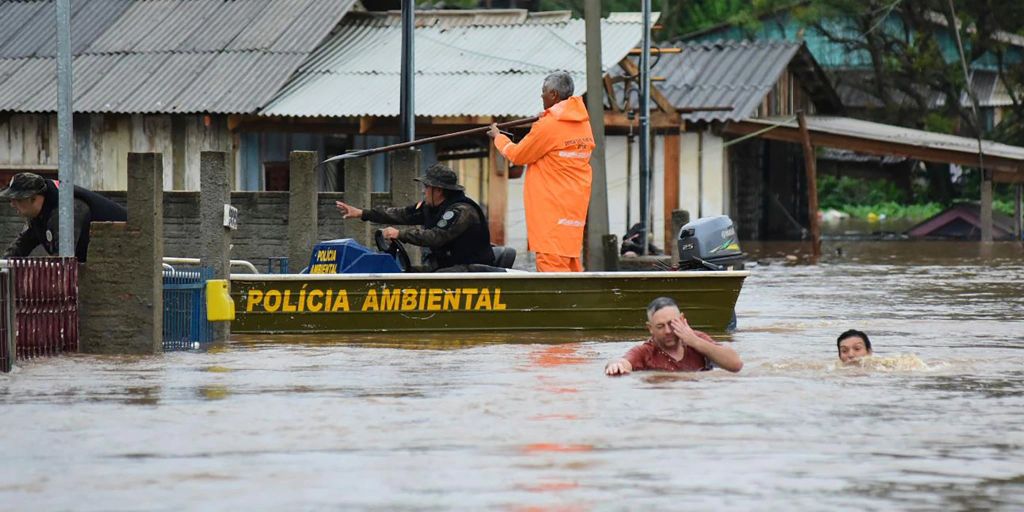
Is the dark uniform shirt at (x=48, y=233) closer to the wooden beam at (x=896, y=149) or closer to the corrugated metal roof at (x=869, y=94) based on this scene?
the wooden beam at (x=896, y=149)

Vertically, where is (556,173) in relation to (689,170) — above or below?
below

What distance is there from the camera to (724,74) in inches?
1658

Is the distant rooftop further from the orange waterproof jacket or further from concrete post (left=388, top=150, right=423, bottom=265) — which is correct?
the orange waterproof jacket

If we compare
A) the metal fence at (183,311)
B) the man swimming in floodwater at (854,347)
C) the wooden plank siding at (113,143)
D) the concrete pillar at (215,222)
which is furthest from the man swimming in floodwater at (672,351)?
the wooden plank siding at (113,143)

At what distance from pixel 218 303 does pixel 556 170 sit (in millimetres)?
3135

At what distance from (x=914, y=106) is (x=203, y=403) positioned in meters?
41.7

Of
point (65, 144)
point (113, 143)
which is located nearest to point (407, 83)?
point (65, 144)

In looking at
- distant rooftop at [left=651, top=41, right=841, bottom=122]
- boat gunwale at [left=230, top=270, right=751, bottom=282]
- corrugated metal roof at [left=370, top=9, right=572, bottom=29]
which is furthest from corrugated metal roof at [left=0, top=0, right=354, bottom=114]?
boat gunwale at [left=230, top=270, right=751, bottom=282]

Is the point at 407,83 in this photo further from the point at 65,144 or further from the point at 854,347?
the point at 854,347

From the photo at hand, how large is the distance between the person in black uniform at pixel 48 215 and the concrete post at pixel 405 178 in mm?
5282

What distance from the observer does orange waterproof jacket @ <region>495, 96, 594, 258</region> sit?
16.8m

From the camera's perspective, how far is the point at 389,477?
29.3 ft

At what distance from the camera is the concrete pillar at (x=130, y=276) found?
48.3 ft

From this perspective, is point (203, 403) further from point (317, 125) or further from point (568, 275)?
point (317, 125)
